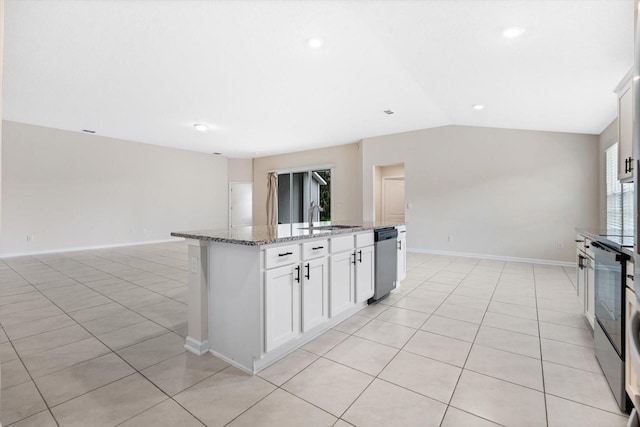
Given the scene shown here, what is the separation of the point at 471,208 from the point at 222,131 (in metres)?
5.46

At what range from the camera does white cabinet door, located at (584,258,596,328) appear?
2.31 metres

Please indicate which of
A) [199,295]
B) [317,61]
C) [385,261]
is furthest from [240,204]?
[199,295]

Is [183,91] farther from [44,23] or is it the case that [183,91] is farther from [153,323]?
[153,323]

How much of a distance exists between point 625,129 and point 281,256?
3113 millimetres

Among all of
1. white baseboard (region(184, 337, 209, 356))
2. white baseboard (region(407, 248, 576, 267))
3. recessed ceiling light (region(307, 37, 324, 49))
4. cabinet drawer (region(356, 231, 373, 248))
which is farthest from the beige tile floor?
recessed ceiling light (region(307, 37, 324, 49))

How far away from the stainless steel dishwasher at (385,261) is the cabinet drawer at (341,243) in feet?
1.63

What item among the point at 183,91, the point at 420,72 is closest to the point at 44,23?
the point at 183,91

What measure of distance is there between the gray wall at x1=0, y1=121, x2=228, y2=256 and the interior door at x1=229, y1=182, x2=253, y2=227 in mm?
766

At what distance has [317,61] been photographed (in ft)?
11.4

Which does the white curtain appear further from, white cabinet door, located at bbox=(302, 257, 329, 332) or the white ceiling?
white cabinet door, located at bbox=(302, 257, 329, 332)

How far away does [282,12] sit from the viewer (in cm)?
257

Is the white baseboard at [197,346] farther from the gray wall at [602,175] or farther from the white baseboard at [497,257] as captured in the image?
the gray wall at [602,175]

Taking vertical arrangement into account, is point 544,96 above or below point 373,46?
below

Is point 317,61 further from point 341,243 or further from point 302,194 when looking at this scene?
point 302,194
